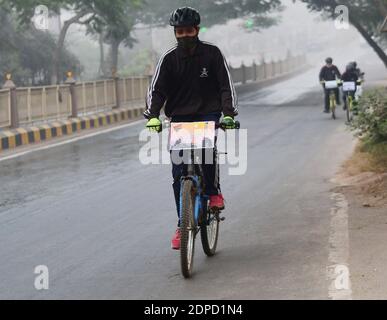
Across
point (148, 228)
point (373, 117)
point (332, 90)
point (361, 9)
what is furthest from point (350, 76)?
point (148, 228)

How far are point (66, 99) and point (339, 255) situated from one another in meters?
16.0

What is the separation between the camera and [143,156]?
1420 centimetres

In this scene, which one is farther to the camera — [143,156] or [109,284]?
[143,156]

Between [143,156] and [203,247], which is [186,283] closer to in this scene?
[203,247]

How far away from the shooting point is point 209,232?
658 centimetres

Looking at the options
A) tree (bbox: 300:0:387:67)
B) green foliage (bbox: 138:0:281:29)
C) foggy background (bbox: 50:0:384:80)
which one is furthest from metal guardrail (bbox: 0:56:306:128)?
foggy background (bbox: 50:0:384:80)

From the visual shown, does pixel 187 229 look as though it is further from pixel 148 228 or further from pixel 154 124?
pixel 148 228

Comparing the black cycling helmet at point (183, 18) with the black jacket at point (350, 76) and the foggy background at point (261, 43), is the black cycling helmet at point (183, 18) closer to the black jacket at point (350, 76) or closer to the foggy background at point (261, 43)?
the black jacket at point (350, 76)

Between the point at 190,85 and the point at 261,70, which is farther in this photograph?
the point at 261,70

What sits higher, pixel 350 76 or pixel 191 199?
pixel 350 76

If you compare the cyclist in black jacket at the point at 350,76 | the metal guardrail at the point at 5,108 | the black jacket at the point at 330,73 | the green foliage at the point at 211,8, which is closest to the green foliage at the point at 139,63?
the green foliage at the point at 211,8

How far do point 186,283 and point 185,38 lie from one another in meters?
1.86
